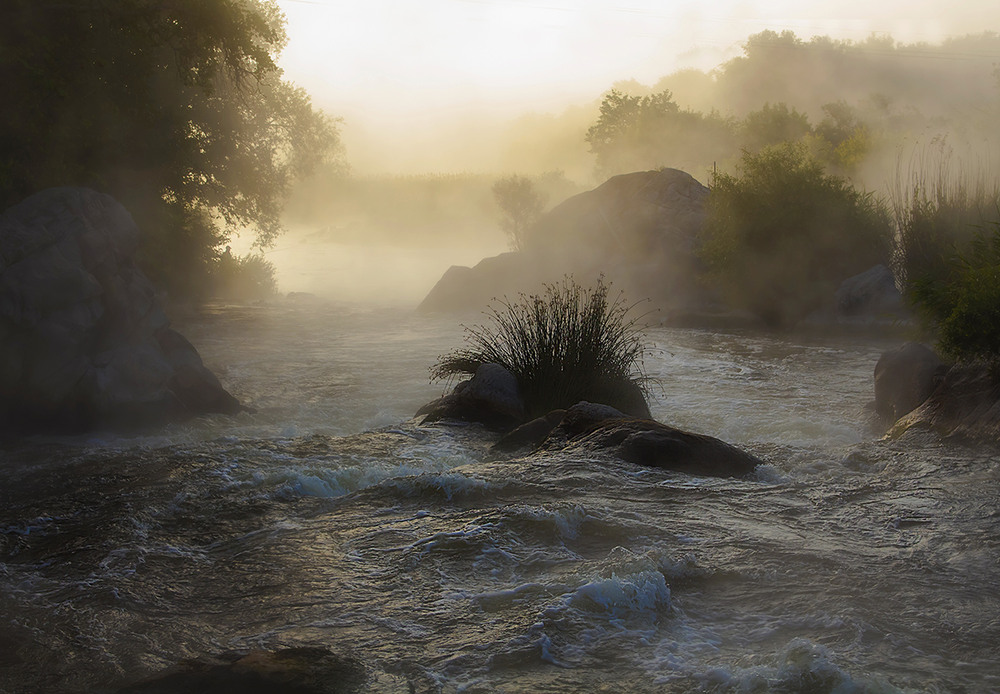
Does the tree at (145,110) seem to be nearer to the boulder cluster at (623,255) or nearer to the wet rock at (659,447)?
the boulder cluster at (623,255)

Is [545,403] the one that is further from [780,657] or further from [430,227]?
[430,227]

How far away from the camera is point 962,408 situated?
844 centimetres

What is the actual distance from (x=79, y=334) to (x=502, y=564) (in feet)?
27.7

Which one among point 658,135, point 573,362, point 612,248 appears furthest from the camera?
point 658,135

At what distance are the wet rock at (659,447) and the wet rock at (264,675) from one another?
13.2 feet

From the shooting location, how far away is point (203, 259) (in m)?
26.3

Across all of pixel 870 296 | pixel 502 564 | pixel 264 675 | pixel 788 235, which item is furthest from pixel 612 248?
pixel 264 675

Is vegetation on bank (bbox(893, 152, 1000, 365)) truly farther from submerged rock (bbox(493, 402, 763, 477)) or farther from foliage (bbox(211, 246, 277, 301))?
foliage (bbox(211, 246, 277, 301))

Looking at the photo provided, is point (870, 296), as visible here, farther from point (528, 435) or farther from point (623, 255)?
point (528, 435)

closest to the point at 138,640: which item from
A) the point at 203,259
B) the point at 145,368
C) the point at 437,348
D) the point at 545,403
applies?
the point at 545,403

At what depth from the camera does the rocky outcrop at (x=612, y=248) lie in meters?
26.3

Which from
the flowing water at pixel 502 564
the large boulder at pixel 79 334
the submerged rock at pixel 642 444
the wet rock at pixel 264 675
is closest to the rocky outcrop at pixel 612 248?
the large boulder at pixel 79 334

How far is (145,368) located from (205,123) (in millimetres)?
12120

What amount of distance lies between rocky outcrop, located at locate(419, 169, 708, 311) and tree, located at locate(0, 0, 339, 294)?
24.6ft
